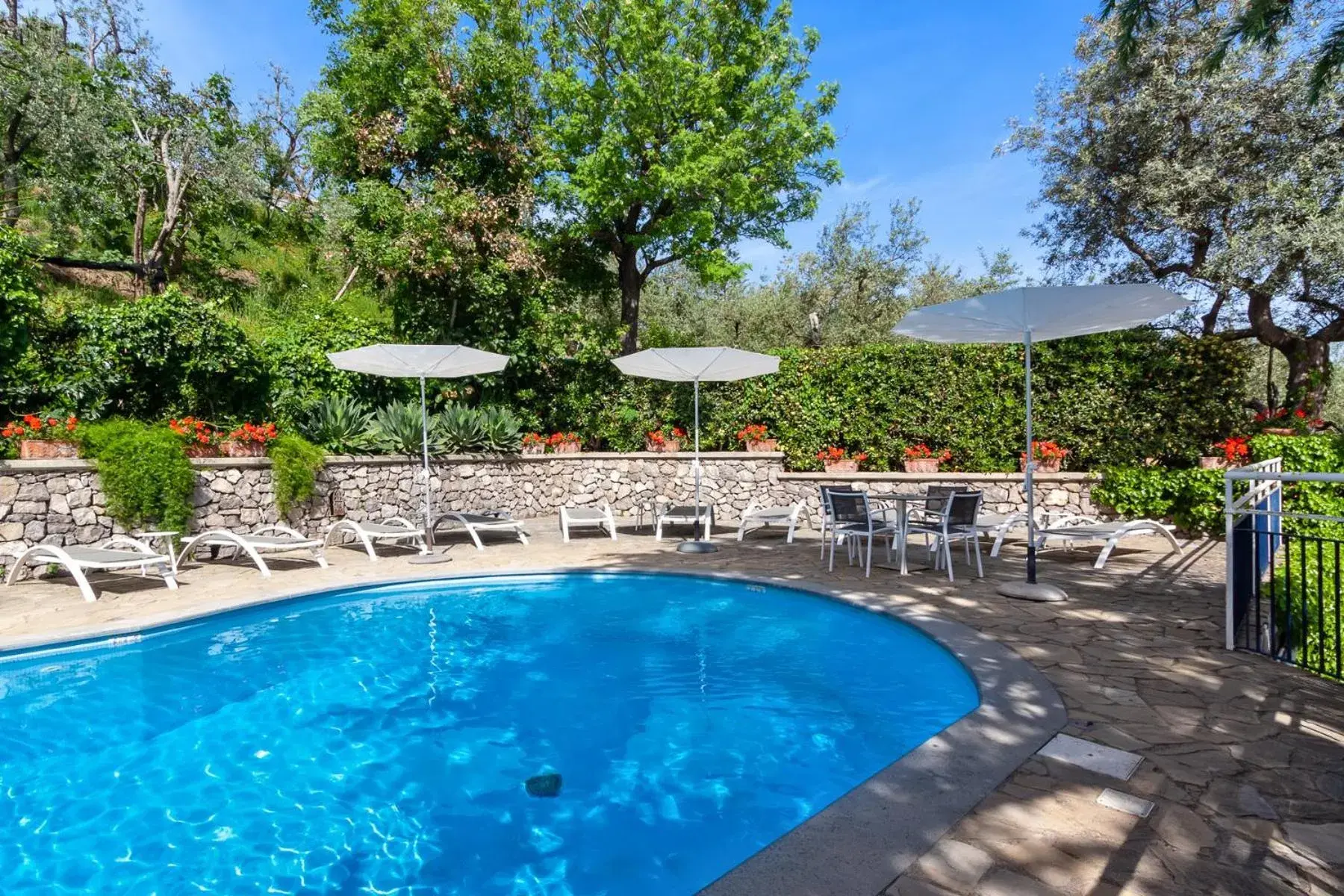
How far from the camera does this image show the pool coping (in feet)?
8.07

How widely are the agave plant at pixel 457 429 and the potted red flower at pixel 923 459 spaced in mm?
7744

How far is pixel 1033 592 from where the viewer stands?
22.0ft

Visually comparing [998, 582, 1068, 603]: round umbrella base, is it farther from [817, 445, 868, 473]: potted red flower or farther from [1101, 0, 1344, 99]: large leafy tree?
[817, 445, 868, 473]: potted red flower

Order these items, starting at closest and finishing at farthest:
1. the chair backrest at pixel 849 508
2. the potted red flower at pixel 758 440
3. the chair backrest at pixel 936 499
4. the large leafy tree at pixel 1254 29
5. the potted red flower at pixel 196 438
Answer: the large leafy tree at pixel 1254 29
the chair backrest at pixel 849 508
the chair backrest at pixel 936 499
the potted red flower at pixel 196 438
the potted red flower at pixel 758 440

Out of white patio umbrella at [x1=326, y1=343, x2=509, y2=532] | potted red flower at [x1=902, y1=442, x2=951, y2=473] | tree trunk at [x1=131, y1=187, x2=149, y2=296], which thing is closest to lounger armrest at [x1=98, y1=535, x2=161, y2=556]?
white patio umbrella at [x1=326, y1=343, x2=509, y2=532]

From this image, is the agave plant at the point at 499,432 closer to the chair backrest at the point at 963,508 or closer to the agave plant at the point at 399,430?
the agave plant at the point at 399,430

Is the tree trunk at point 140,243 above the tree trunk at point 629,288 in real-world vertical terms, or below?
above

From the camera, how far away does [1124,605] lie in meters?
6.35

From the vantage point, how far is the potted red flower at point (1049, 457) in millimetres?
11055

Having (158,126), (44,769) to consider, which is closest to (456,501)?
(44,769)

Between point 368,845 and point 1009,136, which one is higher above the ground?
point 1009,136

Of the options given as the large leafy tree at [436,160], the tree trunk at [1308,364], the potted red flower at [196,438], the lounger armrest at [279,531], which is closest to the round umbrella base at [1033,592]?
the lounger armrest at [279,531]

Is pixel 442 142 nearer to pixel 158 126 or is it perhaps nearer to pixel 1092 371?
pixel 158 126

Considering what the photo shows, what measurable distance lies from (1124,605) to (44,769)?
326 inches
